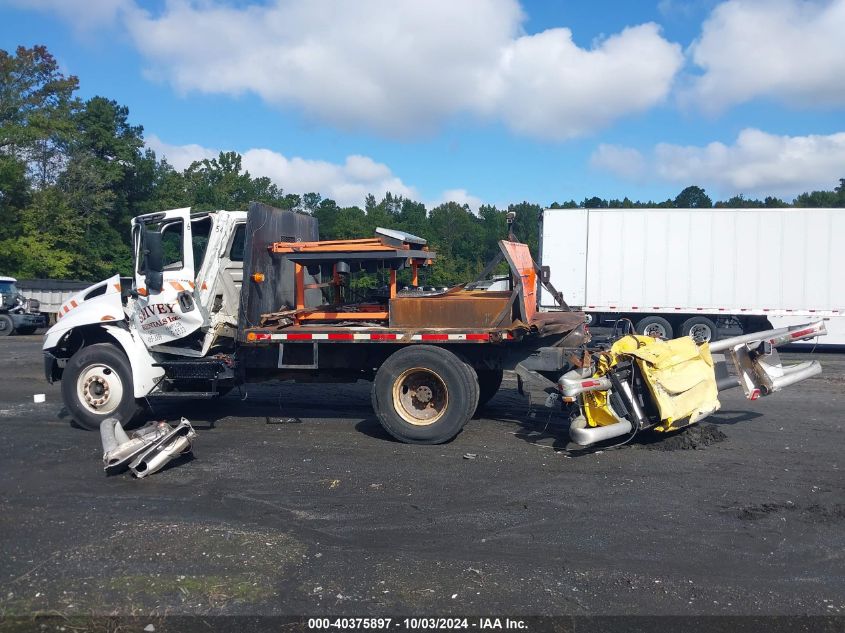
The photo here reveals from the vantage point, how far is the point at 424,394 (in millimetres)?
8539

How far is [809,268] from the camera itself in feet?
64.4

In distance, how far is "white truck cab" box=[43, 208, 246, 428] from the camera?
895cm

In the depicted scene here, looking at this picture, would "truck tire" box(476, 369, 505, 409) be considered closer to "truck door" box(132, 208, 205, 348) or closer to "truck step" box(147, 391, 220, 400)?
"truck step" box(147, 391, 220, 400)

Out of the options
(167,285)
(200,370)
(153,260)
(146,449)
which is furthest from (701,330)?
(146,449)

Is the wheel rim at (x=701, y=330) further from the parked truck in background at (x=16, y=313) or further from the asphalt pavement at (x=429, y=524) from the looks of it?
the parked truck in background at (x=16, y=313)

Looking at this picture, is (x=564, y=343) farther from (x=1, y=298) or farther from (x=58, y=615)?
(x=1, y=298)

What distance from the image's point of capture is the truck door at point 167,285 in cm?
893

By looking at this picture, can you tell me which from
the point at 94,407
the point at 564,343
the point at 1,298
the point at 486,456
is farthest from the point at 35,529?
the point at 1,298

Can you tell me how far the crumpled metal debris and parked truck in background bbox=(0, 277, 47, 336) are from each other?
2202 centimetres

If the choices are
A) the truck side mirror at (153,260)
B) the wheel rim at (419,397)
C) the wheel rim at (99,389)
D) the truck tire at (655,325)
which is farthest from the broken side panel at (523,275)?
the truck tire at (655,325)

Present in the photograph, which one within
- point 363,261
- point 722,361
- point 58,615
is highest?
point 363,261

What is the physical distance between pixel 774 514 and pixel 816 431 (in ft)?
12.1

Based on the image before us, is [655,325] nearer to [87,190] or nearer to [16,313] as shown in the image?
[16,313]

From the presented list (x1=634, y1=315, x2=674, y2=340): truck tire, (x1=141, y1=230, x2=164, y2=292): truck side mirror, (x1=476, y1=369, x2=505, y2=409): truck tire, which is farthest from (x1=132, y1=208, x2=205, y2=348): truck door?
Result: (x1=634, y1=315, x2=674, y2=340): truck tire
